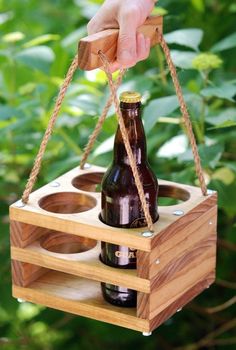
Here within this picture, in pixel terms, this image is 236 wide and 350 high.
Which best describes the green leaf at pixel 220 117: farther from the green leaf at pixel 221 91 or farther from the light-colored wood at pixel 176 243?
the light-colored wood at pixel 176 243

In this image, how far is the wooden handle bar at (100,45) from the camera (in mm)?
1437

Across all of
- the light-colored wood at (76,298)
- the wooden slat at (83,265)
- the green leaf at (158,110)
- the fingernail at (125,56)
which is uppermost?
the fingernail at (125,56)

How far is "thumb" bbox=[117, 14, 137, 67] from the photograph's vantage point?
4.93 feet

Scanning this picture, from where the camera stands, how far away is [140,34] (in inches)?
60.8

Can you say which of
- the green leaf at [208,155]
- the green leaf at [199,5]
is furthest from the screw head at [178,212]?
the green leaf at [199,5]

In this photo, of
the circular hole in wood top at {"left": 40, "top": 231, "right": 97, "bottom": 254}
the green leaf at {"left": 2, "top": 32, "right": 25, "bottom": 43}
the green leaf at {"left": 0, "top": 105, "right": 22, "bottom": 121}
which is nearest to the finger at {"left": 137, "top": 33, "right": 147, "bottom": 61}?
the circular hole in wood top at {"left": 40, "top": 231, "right": 97, "bottom": 254}

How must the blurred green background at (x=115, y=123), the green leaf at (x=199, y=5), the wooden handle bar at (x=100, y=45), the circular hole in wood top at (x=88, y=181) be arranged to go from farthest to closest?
the green leaf at (x=199, y=5), the blurred green background at (x=115, y=123), the circular hole in wood top at (x=88, y=181), the wooden handle bar at (x=100, y=45)

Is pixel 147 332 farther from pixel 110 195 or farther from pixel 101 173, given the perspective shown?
pixel 101 173

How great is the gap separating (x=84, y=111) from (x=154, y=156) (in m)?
0.26

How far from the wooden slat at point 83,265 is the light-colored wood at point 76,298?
1.9 inches

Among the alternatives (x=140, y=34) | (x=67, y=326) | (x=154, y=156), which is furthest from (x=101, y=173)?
(x=67, y=326)

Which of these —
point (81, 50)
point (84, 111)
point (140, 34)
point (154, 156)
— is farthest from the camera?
point (154, 156)

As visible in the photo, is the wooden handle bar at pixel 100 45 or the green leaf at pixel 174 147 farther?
the green leaf at pixel 174 147

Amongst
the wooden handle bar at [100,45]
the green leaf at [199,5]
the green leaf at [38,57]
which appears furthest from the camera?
the green leaf at [199,5]
